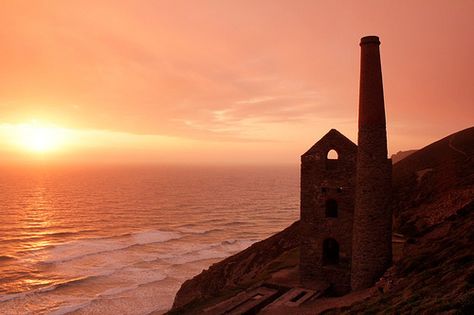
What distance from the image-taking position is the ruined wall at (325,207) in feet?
72.0

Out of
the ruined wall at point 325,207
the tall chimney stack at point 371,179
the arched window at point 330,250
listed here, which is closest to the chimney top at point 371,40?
the tall chimney stack at point 371,179

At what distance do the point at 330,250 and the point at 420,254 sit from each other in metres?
6.93

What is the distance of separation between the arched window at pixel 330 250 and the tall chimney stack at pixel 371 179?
378 cm

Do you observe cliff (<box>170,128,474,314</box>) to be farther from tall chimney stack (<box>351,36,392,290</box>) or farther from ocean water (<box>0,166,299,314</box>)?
ocean water (<box>0,166,299,314</box>)

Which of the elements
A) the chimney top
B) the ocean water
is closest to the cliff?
the ocean water

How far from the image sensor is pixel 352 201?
2200 cm

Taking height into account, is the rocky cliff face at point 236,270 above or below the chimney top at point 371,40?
below

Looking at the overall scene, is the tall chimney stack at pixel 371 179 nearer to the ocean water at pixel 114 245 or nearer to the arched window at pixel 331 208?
the arched window at pixel 331 208

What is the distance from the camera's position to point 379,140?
62.7ft

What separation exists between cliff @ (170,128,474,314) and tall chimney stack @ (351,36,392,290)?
1.45 metres

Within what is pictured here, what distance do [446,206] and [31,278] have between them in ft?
144

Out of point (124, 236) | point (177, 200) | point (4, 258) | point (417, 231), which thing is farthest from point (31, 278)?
point (177, 200)

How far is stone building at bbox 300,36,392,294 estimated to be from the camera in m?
19.2

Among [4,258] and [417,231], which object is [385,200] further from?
[4,258]
